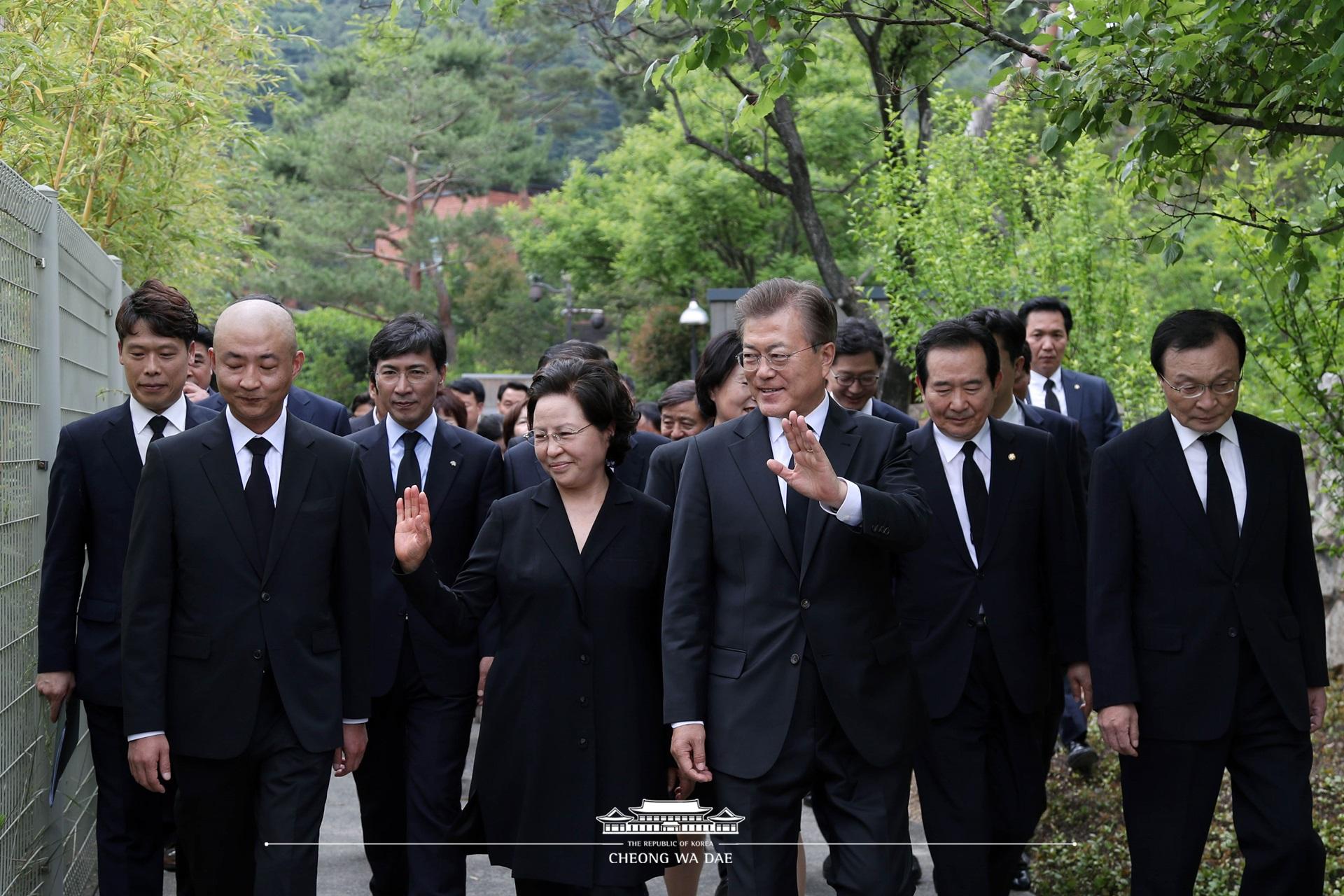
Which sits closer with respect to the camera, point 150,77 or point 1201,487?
point 1201,487

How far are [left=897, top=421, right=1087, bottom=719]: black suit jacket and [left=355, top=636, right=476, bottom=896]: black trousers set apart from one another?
6.21 feet

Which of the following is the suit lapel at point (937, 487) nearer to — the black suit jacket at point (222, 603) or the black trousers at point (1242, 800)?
the black trousers at point (1242, 800)

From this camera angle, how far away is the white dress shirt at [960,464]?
18.4 feet

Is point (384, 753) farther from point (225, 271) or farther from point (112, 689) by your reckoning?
point (225, 271)

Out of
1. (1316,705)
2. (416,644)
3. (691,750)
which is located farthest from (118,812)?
(1316,705)

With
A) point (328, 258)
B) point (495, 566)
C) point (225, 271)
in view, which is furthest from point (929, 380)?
point (328, 258)

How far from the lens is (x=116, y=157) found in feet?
27.1

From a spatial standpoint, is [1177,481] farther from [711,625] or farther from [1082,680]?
[711,625]

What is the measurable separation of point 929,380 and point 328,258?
4284cm

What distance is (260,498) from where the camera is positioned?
4957mm

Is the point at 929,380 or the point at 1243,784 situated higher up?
the point at 929,380

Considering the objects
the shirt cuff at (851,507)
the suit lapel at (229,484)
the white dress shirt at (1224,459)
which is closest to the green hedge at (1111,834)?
the white dress shirt at (1224,459)

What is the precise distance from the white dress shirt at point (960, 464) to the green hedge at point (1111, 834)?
76.4 inches

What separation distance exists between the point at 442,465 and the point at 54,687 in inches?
68.5
